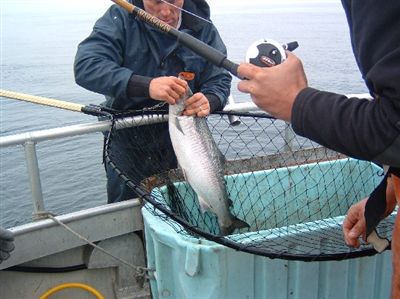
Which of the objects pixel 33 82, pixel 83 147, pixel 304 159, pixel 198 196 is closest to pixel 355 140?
pixel 198 196

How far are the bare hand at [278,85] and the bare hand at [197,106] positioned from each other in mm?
1624

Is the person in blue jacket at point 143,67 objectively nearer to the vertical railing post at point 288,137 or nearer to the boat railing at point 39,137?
the boat railing at point 39,137

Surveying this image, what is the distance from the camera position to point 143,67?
384cm

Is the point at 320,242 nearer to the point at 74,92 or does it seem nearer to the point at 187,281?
the point at 187,281

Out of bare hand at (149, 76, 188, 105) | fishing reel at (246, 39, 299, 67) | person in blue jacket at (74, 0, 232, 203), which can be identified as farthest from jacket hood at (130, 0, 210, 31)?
fishing reel at (246, 39, 299, 67)

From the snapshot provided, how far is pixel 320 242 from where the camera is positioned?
2707mm

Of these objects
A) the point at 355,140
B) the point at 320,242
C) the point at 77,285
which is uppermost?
the point at 355,140

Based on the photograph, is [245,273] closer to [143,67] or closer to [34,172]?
[34,172]

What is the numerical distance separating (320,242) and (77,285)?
1.95m

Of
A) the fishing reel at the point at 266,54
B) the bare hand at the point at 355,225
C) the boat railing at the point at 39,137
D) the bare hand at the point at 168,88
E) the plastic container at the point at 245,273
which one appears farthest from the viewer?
the boat railing at the point at 39,137

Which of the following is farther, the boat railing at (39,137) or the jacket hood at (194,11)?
the jacket hood at (194,11)

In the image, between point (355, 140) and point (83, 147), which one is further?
point (83, 147)

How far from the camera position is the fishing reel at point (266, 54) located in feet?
6.45

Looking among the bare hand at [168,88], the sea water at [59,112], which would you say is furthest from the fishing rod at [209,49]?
the sea water at [59,112]
